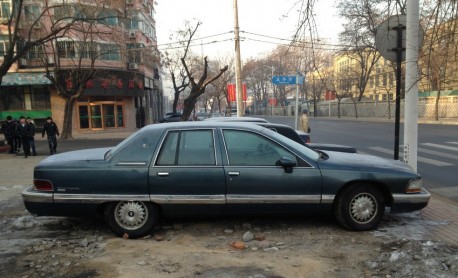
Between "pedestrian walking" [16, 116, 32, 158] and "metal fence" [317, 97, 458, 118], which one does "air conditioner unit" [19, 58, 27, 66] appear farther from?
"metal fence" [317, 97, 458, 118]

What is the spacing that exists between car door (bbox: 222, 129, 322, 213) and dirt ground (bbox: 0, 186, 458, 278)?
0.39 m

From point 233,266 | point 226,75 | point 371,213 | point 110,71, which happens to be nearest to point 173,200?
point 233,266

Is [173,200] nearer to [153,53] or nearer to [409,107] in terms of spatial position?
[409,107]

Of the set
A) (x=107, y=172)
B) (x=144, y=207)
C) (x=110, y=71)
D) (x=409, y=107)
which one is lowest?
(x=144, y=207)

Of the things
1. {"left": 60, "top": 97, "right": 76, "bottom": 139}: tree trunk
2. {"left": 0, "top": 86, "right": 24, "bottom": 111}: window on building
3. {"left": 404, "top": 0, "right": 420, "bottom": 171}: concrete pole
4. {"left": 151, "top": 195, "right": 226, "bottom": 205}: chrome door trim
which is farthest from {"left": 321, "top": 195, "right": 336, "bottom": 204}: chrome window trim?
→ {"left": 0, "top": 86, "right": 24, "bottom": 111}: window on building

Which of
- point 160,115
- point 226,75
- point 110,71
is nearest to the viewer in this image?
point 110,71

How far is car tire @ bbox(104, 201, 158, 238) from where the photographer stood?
4.75m

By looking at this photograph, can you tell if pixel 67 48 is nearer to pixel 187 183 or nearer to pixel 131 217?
pixel 131 217

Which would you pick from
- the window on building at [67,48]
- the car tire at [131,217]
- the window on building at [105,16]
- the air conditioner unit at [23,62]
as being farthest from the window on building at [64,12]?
the car tire at [131,217]

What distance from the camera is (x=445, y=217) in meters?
5.37

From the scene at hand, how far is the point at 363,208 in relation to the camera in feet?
15.7

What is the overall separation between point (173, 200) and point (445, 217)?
3.89m

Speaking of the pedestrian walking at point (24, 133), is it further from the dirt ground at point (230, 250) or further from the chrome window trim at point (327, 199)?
the chrome window trim at point (327, 199)

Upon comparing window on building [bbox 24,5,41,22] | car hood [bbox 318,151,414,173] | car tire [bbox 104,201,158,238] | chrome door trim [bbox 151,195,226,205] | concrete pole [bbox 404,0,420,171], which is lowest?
car tire [bbox 104,201,158,238]
